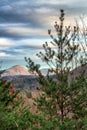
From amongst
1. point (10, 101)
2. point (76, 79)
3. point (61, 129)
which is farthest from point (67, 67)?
point (10, 101)

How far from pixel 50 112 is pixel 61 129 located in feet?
6.93

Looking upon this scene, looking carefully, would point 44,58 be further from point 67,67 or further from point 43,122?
point 43,122

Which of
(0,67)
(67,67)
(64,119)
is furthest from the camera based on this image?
(67,67)

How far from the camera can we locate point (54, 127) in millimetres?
11039

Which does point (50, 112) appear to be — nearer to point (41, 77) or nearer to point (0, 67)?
point (41, 77)

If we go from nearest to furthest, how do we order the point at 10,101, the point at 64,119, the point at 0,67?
the point at 10,101 < the point at 0,67 < the point at 64,119

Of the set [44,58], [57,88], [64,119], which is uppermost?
[44,58]

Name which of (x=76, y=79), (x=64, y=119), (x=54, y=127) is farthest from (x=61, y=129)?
(x=76, y=79)

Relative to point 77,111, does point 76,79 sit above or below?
above

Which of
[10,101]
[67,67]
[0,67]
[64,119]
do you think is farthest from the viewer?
[67,67]

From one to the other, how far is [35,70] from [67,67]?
130cm

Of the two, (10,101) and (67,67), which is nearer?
(10,101)

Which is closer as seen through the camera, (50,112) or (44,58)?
(50,112)

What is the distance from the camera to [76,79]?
14.0 m
